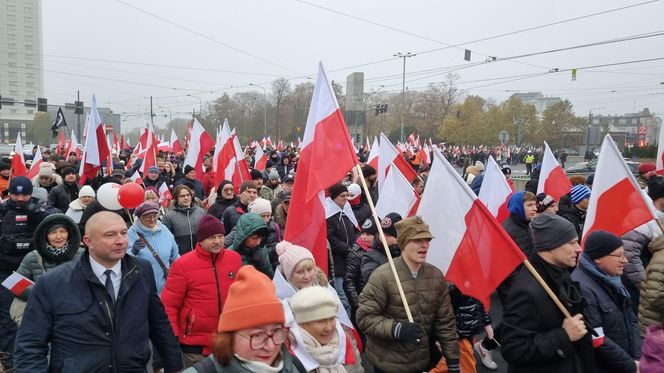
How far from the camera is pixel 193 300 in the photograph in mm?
4047

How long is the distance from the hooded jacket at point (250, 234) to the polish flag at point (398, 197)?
2.31 metres

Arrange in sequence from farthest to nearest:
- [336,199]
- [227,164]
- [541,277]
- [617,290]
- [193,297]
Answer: [227,164], [336,199], [193,297], [617,290], [541,277]

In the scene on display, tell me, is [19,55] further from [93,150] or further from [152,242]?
[152,242]

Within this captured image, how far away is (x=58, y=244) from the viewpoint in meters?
4.27

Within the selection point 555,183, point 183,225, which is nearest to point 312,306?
point 183,225

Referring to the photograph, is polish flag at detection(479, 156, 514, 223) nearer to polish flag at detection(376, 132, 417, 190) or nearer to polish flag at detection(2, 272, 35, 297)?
polish flag at detection(376, 132, 417, 190)

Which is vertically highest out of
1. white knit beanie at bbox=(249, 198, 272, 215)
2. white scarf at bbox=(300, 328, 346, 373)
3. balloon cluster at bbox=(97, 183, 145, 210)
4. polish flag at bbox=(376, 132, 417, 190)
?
polish flag at bbox=(376, 132, 417, 190)

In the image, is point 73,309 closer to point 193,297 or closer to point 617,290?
point 193,297

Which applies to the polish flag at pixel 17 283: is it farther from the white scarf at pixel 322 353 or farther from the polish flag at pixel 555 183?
the polish flag at pixel 555 183

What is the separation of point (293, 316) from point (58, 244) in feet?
7.78

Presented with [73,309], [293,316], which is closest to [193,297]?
[73,309]

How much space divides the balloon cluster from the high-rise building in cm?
10276

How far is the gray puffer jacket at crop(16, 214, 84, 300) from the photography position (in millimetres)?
4211

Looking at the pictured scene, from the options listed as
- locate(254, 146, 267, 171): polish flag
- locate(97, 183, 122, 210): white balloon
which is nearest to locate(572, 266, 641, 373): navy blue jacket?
locate(97, 183, 122, 210): white balloon
